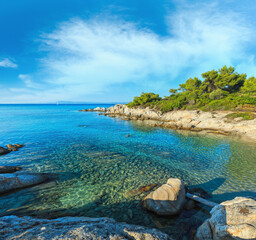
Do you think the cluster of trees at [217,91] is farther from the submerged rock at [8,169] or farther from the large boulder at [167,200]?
the submerged rock at [8,169]

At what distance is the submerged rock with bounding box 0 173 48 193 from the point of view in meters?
9.47

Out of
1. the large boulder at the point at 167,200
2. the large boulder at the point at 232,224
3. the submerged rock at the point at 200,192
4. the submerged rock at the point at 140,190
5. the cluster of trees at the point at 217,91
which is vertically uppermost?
the cluster of trees at the point at 217,91

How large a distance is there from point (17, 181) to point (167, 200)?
35.7 ft

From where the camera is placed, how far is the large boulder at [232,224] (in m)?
4.07

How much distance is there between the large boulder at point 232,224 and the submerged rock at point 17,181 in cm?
1151

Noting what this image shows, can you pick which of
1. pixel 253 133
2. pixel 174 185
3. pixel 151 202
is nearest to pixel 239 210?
pixel 174 185

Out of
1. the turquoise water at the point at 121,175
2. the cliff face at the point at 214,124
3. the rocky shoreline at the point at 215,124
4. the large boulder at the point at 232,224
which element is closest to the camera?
the large boulder at the point at 232,224

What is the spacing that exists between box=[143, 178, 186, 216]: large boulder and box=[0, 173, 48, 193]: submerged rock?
8.81 m

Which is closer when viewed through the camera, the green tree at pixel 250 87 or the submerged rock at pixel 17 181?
the submerged rock at pixel 17 181

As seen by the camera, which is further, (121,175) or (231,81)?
(231,81)

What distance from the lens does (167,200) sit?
24.8 ft

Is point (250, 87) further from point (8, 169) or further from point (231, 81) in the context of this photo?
point (8, 169)

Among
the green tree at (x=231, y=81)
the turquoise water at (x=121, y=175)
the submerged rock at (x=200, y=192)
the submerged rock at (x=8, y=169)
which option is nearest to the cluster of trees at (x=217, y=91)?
the green tree at (x=231, y=81)

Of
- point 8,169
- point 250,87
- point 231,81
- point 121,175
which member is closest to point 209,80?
point 231,81
